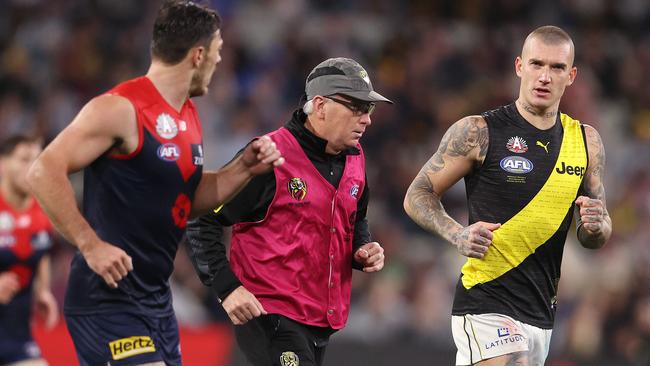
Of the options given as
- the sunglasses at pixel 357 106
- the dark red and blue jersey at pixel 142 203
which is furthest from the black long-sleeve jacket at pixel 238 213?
the dark red and blue jersey at pixel 142 203

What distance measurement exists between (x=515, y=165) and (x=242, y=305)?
1748 millimetres

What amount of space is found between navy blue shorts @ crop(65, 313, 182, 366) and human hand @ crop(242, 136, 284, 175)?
93cm

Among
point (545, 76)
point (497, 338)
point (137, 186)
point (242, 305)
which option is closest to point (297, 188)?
point (242, 305)

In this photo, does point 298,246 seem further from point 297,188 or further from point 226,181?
point 226,181

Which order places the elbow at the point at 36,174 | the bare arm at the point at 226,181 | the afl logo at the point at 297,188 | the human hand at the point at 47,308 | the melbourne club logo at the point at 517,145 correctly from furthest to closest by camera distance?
the human hand at the point at 47,308, the melbourne club logo at the point at 517,145, the afl logo at the point at 297,188, the bare arm at the point at 226,181, the elbow at the point at 36,174

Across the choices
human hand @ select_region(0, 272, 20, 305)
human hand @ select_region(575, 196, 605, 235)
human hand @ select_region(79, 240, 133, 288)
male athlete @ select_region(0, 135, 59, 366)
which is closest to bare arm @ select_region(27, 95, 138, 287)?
human hand @ select_region(79, 240, 133, 288)

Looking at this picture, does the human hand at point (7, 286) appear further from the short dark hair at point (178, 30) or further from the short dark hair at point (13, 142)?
the short dark hair at point (178, 30)

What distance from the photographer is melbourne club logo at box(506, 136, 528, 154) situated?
6.50m

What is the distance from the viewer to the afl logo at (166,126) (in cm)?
560

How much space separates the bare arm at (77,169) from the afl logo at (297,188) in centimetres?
128

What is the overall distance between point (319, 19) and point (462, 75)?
2001 millimetres

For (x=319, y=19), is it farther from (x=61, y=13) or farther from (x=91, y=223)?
(x=91, y=223)

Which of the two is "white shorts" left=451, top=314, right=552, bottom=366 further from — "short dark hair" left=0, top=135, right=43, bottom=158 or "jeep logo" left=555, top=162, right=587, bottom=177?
"short dark hair" left=0, top=135, right=43, bottom=158

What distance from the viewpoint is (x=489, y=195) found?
21.3 feet
